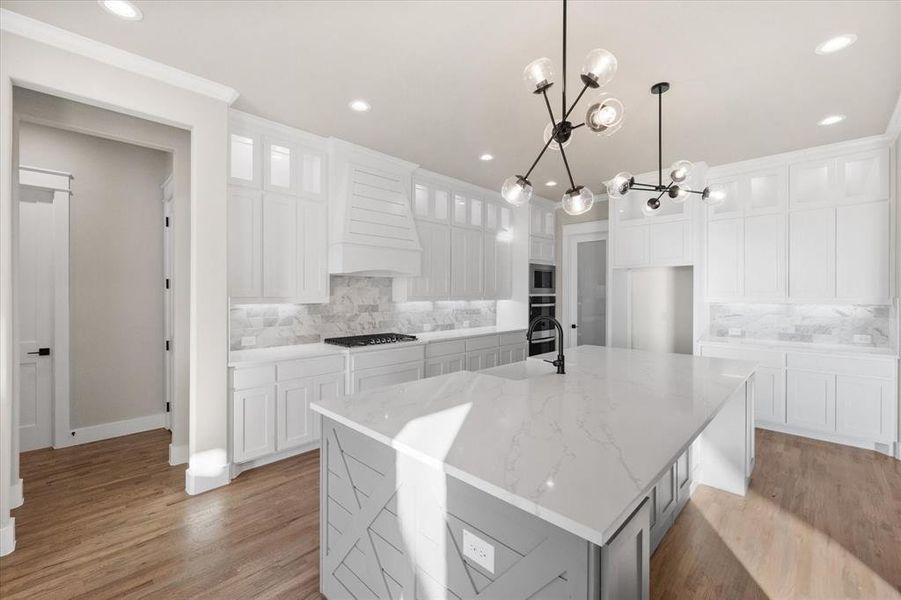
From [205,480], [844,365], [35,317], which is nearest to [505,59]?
[205,480]

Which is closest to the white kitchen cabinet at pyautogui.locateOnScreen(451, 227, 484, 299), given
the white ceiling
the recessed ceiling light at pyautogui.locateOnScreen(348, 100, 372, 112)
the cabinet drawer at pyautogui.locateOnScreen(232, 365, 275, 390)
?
the white ceiling

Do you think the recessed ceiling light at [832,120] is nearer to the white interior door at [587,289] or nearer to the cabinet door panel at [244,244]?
the white interior door at [587,289]

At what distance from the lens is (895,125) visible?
11.2ft

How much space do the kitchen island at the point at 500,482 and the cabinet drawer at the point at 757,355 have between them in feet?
7.71

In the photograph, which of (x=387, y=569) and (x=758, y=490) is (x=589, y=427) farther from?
(x=758, y=490)

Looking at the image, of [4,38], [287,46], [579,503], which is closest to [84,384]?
[4,38]

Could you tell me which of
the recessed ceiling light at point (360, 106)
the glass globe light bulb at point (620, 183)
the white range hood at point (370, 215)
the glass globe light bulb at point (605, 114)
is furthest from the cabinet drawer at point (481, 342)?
the glass globe light bulb at point (605, 114)

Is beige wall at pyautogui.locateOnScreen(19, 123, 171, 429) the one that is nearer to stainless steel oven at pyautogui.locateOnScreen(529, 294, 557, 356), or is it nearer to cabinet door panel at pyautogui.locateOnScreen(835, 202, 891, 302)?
stainless steel oven at pyautogui.locateOnScreen(529, 294, 557, 356)

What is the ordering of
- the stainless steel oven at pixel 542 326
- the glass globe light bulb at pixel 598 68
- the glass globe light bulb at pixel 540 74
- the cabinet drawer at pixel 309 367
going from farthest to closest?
the stainless steel oven at pixel 542 326, the cabinet drawer at pixel 309 367, the glass globe light bulb at pixel 540 74, the glass globe light bulb at pixel 598 68

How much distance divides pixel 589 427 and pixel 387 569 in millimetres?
913

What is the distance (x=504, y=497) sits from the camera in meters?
1.04

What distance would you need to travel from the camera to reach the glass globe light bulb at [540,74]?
5.98 ft

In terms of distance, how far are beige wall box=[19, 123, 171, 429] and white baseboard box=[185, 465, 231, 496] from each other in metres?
1.81

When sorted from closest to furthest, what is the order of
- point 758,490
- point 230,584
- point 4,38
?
point 230,584
point 4,38
point 758,490
